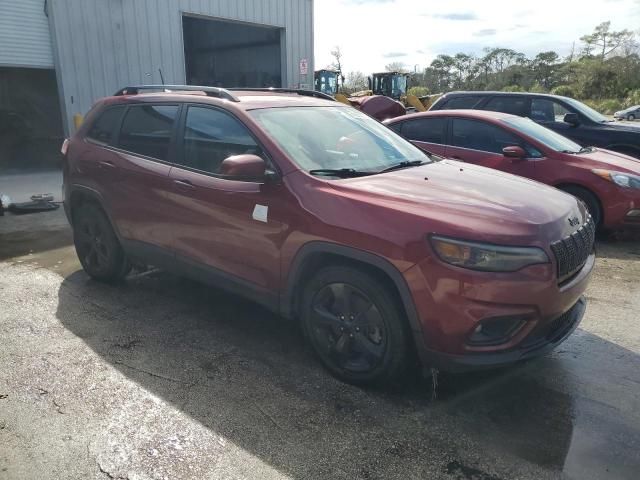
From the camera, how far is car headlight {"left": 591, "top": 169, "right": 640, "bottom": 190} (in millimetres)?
5875

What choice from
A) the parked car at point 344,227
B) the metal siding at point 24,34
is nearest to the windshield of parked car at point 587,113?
the parked car at point 344,227

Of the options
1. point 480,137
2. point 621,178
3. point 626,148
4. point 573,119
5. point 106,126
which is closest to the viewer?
point 106,126

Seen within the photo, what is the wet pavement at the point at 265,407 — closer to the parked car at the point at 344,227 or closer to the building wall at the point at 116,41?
the parked car at the point at 344,227

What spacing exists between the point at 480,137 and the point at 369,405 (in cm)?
472

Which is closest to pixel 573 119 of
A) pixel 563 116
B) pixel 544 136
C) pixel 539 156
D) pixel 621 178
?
pixel 563 116

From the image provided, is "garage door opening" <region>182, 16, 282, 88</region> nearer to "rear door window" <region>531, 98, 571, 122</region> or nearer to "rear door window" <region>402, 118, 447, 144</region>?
"rear door window" <region>531, 98, 571, 122</region>

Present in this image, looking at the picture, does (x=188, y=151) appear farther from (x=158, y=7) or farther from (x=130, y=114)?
(x=158, y=7)

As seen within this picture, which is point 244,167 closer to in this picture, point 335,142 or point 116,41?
point 335,142

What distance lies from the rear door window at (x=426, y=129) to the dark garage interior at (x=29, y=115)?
35.5ft

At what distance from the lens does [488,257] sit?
2.53 meters

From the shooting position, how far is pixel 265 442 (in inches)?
101

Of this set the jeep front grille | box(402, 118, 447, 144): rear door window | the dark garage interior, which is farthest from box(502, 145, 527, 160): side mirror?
the dark garage interior

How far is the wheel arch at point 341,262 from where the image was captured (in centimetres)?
269

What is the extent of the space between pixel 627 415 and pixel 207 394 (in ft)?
7.69
